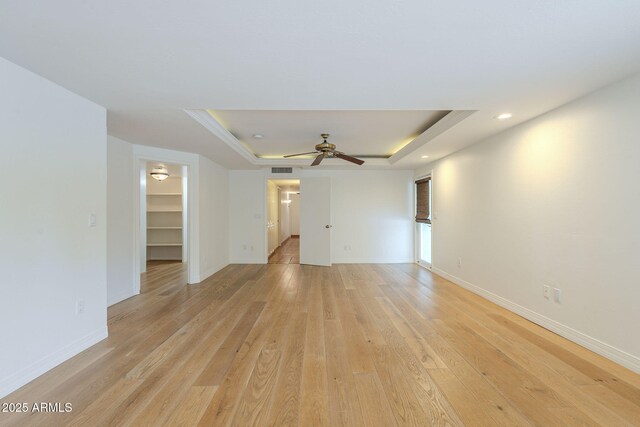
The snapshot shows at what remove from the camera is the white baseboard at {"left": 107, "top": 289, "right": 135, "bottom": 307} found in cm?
336

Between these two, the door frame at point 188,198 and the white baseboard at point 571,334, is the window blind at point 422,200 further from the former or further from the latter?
the door frame at point 188,198

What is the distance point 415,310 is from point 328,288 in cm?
138

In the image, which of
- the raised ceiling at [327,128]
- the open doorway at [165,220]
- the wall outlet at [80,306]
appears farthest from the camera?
the open doorway at [165,220]

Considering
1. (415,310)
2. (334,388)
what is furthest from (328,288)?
(334,388)

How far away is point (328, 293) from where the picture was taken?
3.81 metres

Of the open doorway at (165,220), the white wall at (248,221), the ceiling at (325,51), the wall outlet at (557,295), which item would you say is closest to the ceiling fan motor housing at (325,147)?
the ceiling at (325,51)

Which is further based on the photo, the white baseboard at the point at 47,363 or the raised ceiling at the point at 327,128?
the raised ceiling at the point at 327,128

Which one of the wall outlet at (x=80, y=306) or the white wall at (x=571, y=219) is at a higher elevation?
the white wall at (x=571, y=219)

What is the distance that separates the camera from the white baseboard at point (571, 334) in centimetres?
196

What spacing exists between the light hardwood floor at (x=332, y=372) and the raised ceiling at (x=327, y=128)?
239cm

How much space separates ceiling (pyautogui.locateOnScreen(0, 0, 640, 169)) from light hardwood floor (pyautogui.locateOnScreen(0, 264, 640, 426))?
2.16 meters

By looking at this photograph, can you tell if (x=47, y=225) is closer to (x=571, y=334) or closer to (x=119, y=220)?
(x=119, y=220)

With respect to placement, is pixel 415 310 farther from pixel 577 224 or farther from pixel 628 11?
pixel 628 11

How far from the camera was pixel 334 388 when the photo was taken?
1.73m
